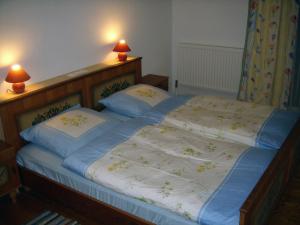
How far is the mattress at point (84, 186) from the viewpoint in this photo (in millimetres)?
1893

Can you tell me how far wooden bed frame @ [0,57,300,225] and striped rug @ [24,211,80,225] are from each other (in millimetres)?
94

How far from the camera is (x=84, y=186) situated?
221 centimetres

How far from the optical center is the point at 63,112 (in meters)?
2.77

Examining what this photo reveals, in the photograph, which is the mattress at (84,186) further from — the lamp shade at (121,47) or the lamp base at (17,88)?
the lamp shade at (121,47)

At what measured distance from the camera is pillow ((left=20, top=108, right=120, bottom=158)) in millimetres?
2420

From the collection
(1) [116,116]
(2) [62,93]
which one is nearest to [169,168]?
(1) [116,116]

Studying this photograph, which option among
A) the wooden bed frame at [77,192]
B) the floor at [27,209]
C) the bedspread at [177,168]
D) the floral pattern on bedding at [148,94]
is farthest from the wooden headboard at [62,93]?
the bedspread at [177,168]

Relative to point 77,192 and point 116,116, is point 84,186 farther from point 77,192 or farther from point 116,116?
point 116,116

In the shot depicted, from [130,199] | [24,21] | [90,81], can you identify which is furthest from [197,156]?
[24,21]

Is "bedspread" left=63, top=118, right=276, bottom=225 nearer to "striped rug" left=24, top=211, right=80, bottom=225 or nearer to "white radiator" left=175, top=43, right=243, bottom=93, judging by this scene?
"striped rug" left=24, top=211, right=80, bottom=225

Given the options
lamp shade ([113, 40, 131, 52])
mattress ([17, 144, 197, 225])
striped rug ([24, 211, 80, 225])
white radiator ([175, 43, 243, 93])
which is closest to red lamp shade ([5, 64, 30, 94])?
mattress ([17, 144, 197, 225])

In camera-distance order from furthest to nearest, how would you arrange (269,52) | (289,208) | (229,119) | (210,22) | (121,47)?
(210,22) → (269,52) → (121,47) → (229,119) → (289,208)

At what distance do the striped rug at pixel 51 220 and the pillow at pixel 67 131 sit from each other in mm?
453

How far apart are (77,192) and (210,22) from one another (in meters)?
2.83
